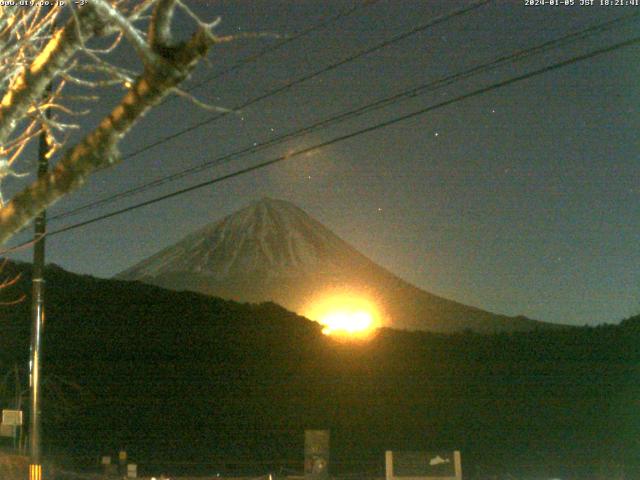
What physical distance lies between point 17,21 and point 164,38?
2.60 m

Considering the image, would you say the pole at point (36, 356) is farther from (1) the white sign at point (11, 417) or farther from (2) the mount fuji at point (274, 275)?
(2) the mount fuji at point (274, 275)

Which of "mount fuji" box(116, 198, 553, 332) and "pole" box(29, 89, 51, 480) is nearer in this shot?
"pole" box(29, 89, 51, 480)

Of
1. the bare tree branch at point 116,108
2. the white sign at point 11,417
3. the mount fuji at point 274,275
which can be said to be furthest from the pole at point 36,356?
the mount fuji at point 274,275

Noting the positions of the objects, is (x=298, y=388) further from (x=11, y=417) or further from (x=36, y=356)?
(x=36, y=356)

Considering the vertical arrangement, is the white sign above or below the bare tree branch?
below

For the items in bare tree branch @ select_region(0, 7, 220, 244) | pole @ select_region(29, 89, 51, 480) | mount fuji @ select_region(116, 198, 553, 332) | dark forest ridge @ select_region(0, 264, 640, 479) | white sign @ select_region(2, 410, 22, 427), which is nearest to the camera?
bare tree branch @ select_region(0, 7, 220, 244)

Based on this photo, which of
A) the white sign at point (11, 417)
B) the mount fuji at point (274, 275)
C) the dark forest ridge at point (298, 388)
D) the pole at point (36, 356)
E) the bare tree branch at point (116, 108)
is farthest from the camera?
the mount fuji at point (274, 275)

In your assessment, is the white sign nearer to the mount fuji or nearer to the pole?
the pole

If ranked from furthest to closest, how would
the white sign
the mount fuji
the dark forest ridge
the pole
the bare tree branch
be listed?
the mount fuji, the dark forest ridge, the white sign, the pole, the bare tree branch

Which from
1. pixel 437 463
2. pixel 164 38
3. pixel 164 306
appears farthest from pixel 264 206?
pixel 164 38

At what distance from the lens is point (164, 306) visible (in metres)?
54.4

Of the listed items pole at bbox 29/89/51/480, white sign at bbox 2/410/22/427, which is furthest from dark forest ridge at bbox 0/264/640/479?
pole at bbox 29/89/51/480

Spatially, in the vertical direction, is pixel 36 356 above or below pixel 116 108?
below

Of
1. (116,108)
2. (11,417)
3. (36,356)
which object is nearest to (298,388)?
(11,417)
